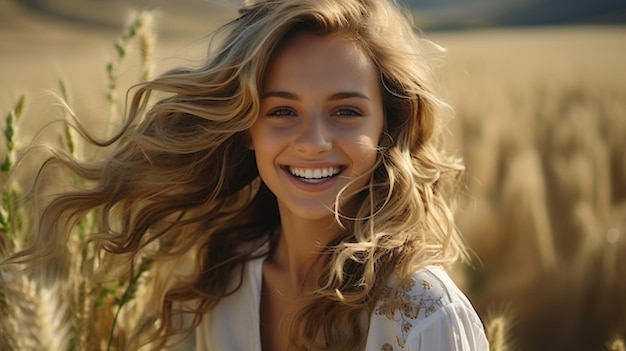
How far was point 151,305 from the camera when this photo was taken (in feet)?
7.09

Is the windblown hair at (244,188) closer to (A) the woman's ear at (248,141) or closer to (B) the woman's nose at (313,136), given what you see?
(A) the woman's ear at (248,141)

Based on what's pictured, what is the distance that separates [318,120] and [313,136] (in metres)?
0.04

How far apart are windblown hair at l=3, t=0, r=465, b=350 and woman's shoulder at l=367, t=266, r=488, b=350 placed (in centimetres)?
3

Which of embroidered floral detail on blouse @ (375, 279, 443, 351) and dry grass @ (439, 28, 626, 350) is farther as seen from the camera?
dry grass @ (439, 28, 626, 350)

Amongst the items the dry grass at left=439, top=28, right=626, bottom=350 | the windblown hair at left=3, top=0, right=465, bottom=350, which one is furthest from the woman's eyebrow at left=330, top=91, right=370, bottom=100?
the dry grass at left=439, top=28, right=626, bottom=350

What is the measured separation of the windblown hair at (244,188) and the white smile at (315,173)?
0.33ft

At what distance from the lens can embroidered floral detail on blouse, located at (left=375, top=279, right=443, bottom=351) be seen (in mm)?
1605

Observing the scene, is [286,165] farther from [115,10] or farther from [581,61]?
[115,10]

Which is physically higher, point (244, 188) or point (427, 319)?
point (244, 188)

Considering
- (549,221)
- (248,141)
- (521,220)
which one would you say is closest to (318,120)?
(248,141)

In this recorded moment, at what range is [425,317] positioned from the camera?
62.7 inches

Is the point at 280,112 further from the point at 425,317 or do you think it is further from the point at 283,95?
the point at 425,317

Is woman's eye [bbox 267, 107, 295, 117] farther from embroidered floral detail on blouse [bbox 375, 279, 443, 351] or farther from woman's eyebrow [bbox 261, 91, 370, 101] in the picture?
embroidered floral detail on blouse [bbox 375, 279, 443, 351]

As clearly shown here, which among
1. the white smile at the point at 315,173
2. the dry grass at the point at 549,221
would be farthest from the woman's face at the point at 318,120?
the dry grass at the point at 549,221
